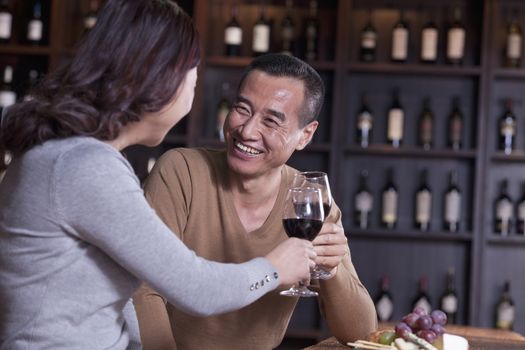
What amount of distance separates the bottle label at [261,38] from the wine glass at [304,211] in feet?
8.09

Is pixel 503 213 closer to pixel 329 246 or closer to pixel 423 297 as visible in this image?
pixel 423 297

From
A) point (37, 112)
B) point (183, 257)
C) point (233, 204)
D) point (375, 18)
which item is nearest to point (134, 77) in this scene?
point (37, 112)

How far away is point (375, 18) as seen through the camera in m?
4.17

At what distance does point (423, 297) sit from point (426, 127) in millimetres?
805

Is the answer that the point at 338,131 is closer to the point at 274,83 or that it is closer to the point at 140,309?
the point at 274,83

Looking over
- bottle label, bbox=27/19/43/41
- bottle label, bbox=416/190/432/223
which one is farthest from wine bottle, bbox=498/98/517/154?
bottle label, bbox=27/19/43/41

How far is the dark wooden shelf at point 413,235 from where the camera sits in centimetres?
390

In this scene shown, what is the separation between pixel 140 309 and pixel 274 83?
657mm

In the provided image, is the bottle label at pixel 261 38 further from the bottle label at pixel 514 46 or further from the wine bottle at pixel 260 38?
the bottle label at pixel 514 46

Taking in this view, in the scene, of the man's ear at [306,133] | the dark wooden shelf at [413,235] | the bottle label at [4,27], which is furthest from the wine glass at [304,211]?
the bottle label at [4,27]

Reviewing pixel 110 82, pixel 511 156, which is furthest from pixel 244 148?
pixel 511 156

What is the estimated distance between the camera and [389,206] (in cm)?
399

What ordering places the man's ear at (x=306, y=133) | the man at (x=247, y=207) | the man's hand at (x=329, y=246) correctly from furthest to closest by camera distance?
1. the man's ear at (x=306, y=133)
2. the man at (x=247, y=207)
3. the man's hand at (x=329, y=246)

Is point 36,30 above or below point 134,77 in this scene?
above
